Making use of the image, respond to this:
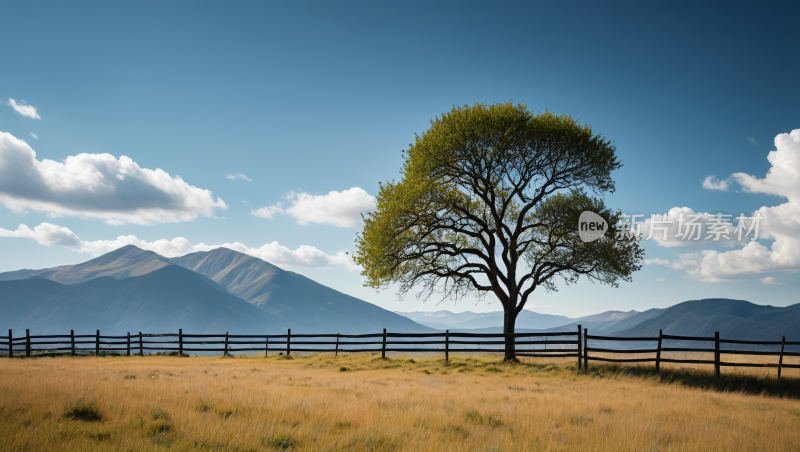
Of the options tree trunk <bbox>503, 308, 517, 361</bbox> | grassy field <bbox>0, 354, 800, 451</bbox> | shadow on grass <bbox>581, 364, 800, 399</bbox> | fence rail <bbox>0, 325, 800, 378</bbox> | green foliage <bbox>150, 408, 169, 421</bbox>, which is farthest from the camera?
tree trunk <bbox>503, 308, 517, 361</bbox>

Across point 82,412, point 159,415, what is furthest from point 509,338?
point 82,412

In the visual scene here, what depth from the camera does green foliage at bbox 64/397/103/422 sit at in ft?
20.7

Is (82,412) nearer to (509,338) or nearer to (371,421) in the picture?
(371,421)

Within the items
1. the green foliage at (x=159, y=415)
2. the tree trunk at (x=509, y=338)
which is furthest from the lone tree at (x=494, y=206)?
the green foliage at (x=159, y=415)

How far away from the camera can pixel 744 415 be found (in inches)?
362

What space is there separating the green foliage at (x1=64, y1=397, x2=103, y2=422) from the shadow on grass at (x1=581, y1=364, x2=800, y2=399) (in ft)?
57.1

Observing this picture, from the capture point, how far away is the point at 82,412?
21.2ft

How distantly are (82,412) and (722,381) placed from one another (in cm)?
2002

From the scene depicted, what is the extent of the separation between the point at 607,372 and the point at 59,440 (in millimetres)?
18700

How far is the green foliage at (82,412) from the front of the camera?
6320mm

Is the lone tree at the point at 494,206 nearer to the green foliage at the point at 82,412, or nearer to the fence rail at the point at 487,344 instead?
the fence rail at the point at 487,344

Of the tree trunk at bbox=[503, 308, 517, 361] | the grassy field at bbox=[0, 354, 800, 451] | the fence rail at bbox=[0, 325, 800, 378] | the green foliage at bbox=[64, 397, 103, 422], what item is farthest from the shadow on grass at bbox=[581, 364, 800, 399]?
the green foliage at bbox=[64, 397, 103, 422]

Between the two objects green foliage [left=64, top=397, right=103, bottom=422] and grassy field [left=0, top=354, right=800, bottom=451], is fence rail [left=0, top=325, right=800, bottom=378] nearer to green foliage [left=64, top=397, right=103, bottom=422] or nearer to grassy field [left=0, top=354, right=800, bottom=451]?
grassy field [left=0, top=354, right=800, bottom=451]

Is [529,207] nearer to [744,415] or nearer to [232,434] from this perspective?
[744,415]
